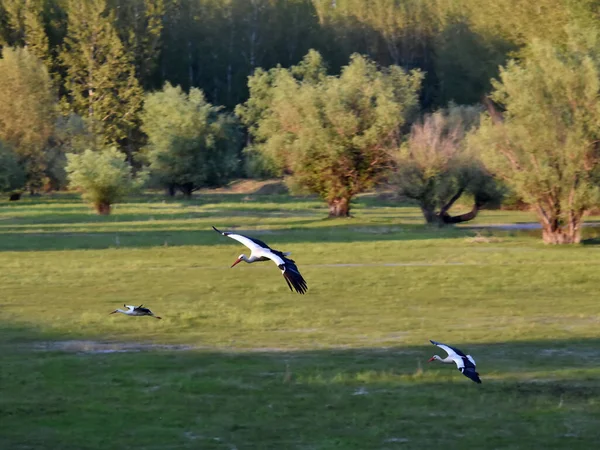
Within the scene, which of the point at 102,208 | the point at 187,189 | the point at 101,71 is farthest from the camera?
the point at 101,71

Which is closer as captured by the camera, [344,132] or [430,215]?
[430,215]

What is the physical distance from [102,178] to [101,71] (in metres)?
32.7

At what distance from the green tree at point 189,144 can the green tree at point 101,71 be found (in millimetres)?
9269

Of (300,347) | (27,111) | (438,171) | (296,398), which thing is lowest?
(300,347)

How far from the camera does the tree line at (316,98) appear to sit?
131ft

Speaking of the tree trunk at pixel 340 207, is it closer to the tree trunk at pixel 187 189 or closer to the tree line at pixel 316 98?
the tree line at pixel 316 98

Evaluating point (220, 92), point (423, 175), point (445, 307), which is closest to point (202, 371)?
point (445, 307)

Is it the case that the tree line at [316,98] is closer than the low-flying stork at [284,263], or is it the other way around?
the low-flying stork at [284,263]

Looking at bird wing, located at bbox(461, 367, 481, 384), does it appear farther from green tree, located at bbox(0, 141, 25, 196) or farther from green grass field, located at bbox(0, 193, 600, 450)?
green tree, located at bbox(0, 141, 25, 196)

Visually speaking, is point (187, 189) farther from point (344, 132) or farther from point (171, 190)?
point (344, 132)

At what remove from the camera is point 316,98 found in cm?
5250

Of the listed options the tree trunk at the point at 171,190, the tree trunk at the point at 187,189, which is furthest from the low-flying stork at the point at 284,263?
the tree trunk at the point at 171,190

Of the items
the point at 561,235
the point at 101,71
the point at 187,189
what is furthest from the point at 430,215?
the point at 101,71

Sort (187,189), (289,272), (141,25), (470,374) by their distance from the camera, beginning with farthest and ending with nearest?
(141,25)
(187,189)
(289,272)
(470,374)
